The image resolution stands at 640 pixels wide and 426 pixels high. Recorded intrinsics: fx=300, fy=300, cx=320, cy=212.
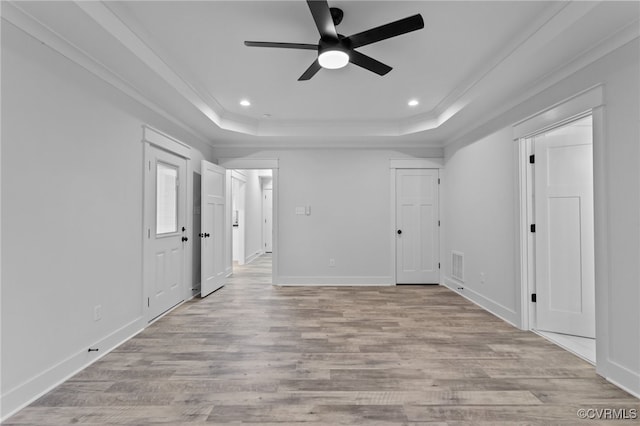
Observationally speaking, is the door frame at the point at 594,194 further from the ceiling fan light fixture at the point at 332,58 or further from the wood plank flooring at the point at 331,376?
the ceiling fan light fixture at the point at 332,58

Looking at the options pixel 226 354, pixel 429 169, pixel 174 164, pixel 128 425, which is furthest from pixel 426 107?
pixel 128 425

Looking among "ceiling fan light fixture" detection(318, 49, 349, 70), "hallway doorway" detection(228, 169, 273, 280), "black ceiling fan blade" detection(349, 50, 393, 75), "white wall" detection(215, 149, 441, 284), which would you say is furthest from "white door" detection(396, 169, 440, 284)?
"hallway doorway" detection(228, 169, 273, 280)

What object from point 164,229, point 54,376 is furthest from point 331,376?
point 164,229

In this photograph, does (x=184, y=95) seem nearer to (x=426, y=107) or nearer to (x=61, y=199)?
(x=61, y=199)

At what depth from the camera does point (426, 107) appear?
4227mm

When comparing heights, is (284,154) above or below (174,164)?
above

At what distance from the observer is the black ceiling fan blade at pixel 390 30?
1.90m

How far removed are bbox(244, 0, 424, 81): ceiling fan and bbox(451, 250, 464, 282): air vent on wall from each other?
3.29 m

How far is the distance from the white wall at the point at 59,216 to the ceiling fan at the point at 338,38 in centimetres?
143

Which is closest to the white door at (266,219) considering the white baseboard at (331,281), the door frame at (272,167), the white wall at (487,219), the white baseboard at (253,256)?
the white baseboard at (253,256)

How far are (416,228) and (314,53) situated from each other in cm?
349

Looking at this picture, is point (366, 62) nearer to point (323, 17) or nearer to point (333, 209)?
point (323, 17)

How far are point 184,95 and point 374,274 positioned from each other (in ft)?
12.8

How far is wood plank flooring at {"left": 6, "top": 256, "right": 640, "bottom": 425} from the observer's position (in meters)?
1.84
